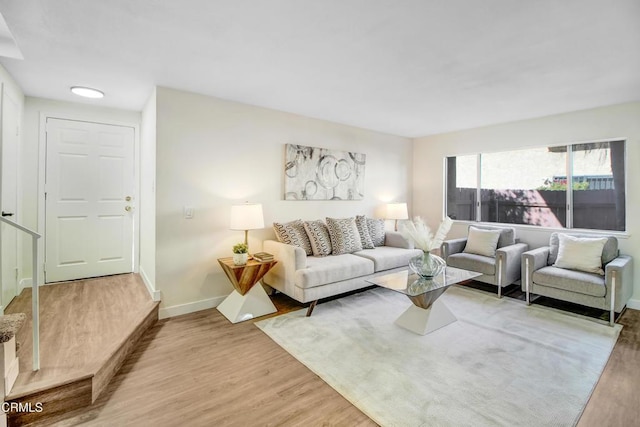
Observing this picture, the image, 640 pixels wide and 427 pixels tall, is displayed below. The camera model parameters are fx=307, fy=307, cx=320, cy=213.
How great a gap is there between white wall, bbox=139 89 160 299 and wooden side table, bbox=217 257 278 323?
2.34ft

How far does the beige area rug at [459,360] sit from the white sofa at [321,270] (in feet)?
0.85

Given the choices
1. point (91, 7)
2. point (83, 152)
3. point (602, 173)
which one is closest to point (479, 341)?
point (602, 173)

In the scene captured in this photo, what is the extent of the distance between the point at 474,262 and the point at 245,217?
302 cm

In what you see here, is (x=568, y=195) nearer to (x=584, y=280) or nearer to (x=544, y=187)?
(x=544, y=187)

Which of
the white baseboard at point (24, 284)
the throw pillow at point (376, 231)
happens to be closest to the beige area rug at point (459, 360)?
the throw pillow at point (376, 231)

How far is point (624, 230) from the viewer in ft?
12.0

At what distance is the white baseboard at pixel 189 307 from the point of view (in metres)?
3.15

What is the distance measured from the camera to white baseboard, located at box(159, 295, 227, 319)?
10.3ft

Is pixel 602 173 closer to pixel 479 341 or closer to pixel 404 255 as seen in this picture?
pixel 404 255

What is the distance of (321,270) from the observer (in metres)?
3.25

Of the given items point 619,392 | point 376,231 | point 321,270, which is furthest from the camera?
point 376,231

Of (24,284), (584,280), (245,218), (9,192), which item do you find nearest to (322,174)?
(245,218)

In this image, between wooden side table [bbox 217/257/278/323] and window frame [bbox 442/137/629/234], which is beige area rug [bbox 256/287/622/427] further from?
window frame [bbox 442/137/629/234]

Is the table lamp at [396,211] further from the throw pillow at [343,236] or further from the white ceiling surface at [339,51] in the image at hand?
the white ceiling surface at [339,51]
